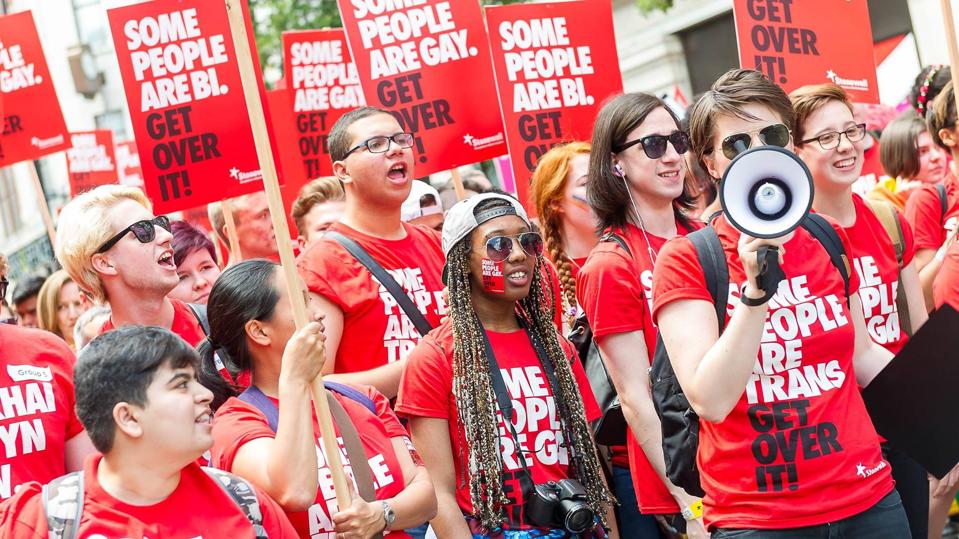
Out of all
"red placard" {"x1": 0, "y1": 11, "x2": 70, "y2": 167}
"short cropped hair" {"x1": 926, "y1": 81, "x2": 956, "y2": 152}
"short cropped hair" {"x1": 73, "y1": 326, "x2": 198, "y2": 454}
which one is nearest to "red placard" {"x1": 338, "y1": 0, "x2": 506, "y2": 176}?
"short cropped hair" {"x1": 926, "y1": 81, "x2": 956, "y2": 152}

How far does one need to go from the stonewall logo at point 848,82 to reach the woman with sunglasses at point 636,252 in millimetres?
1938

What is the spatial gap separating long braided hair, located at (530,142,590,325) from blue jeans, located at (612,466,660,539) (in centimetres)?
97

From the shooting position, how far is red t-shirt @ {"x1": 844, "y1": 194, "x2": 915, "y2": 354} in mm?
4441

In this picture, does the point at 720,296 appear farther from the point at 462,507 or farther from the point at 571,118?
the point at 571,118

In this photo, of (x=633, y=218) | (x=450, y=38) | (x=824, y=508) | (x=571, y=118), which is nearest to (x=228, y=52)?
(x=450, y=38)

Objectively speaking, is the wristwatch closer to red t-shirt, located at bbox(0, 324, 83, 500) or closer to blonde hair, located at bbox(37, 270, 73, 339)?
red t-shirt, located at bbox(0, 324, 83, 500)

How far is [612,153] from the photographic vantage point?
14.7 ft

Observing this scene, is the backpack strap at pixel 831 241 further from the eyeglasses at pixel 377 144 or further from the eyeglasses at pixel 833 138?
the eyeglasses at pixel 377 144

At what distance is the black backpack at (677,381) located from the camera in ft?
11.1

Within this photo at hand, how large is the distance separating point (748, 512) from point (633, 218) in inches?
57.5

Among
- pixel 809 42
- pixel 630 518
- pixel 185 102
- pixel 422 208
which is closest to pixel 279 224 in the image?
pixel 630 518

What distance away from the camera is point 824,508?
326 cm

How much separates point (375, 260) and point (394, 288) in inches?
6.1

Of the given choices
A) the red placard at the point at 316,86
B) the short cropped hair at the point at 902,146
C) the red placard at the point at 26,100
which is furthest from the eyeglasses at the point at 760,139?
the red placard at the point at 26,100
